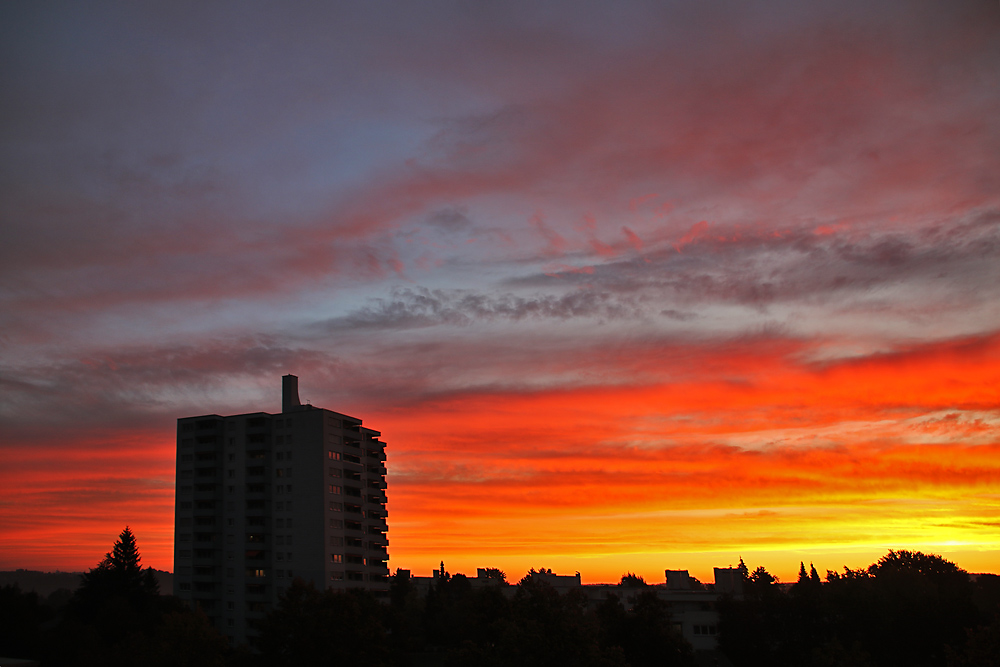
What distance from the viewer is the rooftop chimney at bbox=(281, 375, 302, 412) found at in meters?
121

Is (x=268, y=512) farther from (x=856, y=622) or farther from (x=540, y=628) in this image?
(x=856, y=622)

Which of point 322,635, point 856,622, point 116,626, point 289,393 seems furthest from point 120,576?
point 856,622

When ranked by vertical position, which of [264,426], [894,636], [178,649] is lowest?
[894,636]

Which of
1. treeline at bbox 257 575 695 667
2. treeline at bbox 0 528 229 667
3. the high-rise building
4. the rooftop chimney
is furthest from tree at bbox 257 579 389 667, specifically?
the rooftop chimney

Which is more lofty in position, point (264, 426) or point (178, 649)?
point (264, 426)

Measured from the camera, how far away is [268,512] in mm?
111500

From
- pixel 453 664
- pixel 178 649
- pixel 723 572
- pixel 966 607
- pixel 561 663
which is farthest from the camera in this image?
pixel 723 572

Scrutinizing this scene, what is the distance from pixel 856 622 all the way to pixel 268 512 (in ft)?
273

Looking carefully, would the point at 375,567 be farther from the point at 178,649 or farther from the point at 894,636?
the point at 894,636

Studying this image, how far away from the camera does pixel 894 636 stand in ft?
267

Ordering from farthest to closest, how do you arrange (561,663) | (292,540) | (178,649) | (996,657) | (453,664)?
(292,540) → (178,649) → (453,664) → (561,663) → (996,657)

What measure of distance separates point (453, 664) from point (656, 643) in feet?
67.9

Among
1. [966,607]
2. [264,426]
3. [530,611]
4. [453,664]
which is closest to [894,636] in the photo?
[966,607]

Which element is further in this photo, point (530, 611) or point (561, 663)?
point (530, 611)
